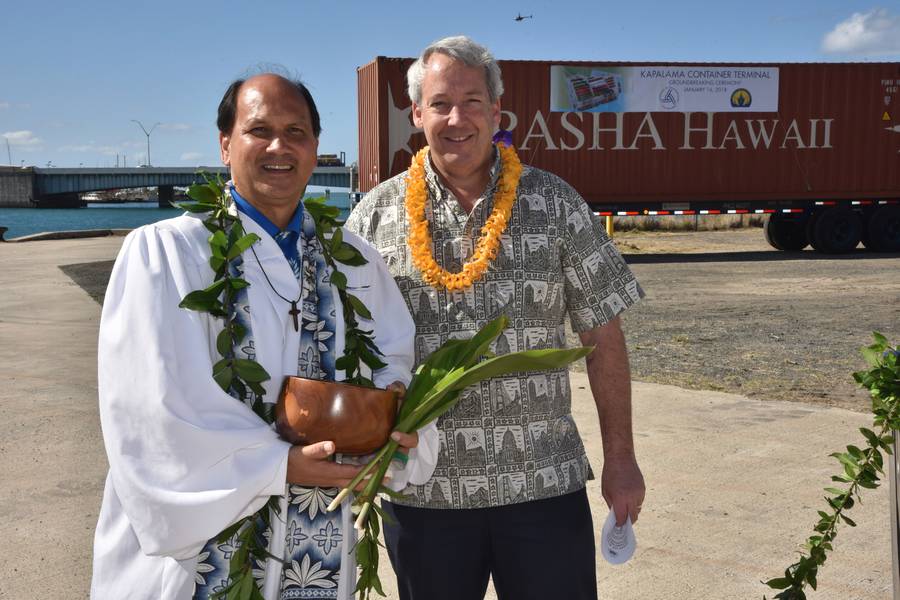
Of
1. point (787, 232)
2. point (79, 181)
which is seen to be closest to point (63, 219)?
point (79, 181)

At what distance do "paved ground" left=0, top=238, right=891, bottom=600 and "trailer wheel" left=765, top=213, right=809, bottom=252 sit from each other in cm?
1437

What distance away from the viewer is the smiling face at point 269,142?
6.82 ft

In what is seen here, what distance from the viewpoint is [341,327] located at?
2148 mm

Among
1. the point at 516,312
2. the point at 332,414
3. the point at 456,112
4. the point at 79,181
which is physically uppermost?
the point at 79,181

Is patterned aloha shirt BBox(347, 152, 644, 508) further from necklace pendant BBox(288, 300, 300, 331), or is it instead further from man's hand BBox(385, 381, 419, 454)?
necklace pendant BBox(288, 300, 300, 331)

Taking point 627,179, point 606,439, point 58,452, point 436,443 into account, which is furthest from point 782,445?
point 627,179

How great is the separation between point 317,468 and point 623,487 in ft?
3.22

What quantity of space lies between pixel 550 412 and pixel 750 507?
232cm

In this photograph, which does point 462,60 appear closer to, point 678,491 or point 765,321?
point 678,491

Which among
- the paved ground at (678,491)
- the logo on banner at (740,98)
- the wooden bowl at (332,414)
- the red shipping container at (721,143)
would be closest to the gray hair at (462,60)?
the wooden bowl at (332,414)

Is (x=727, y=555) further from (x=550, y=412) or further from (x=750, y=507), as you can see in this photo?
(x=550, y=412)

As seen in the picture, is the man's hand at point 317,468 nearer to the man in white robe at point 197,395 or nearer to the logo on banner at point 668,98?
the man in white robe at point 197,395

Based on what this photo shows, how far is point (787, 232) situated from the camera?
20406 mm

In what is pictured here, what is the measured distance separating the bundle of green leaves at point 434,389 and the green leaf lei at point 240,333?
0.14 meters
